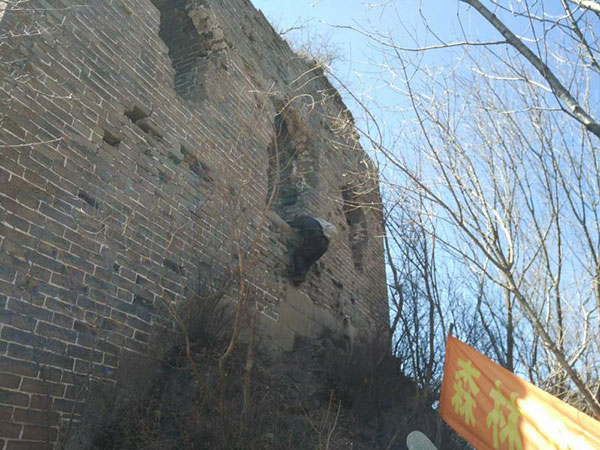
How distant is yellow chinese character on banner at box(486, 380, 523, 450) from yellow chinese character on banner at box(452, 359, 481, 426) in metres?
0.17

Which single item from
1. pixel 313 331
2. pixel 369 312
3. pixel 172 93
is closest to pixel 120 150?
pixel 172 93

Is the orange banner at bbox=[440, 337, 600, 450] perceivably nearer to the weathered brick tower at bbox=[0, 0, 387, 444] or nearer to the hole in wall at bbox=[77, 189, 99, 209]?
the weathered brick tower at bbox=[0, 0, 387, 444]

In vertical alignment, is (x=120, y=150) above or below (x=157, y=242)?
above

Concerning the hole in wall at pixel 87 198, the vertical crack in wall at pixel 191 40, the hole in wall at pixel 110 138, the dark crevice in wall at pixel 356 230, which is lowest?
the hole in wall at pixel 87 198

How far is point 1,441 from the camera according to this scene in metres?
3.19

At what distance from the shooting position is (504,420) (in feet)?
12.7

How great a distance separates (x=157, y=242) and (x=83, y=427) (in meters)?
1.68

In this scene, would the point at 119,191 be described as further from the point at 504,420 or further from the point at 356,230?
the point at 356,230

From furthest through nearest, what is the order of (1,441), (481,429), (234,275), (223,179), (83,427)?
(223,179) → (234,275) → (481,429) → (83,427) → (1,441)

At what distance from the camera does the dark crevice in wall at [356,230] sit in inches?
371

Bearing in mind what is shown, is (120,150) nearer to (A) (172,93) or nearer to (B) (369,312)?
(A) (172,93)

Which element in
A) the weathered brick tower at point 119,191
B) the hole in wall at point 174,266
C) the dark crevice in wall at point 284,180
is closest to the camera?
the weathered brick tower at point 119,191

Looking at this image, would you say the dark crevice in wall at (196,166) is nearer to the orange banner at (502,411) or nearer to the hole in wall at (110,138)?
the hole in wall at (110,138)

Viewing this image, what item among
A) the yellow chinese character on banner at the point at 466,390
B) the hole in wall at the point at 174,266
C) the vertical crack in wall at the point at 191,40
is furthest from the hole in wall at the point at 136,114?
the yellow chinese character on banner at the point at 466,390
